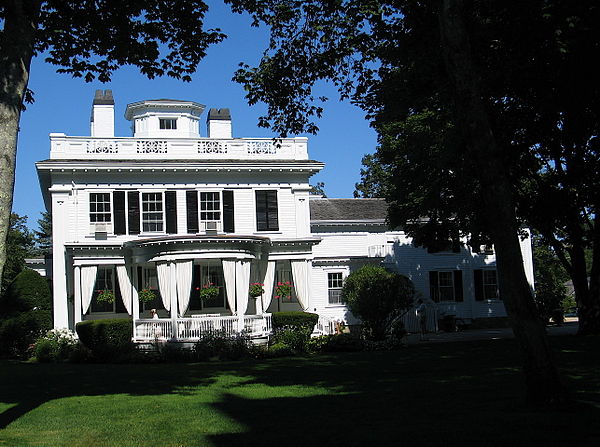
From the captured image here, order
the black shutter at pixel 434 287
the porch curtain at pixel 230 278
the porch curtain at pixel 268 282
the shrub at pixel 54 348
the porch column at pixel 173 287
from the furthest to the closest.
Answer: the black shutter at pixel 434 287
the porch curtain at pixel 268 282
the porch curtain at pixel 230 278
the porch column at pixel 173 287
the shrub at pixel 54 348

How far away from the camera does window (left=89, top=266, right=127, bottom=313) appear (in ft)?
97.6

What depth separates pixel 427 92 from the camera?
60.2 feet

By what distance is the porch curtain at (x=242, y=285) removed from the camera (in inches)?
1070

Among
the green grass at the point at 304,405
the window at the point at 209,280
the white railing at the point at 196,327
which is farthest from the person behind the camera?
the window at the point at 209,280

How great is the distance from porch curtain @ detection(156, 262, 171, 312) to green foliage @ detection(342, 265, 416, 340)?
7.53 metres

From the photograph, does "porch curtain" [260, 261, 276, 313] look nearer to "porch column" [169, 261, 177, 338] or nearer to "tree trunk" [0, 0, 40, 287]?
"porch column" [169, 261, 177, 338]

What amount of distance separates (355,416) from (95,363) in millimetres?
15429

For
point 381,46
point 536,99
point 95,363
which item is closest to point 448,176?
point 536,99

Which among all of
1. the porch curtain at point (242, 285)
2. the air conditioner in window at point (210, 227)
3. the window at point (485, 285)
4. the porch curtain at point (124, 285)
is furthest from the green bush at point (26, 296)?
the window at point (485, 285)

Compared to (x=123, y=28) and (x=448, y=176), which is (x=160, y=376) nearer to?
(x=123, y=28)

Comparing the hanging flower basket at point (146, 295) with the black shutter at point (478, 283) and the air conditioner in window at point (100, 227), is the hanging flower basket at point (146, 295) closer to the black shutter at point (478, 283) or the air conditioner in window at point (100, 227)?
the air conditioner in window at point (100, 227)

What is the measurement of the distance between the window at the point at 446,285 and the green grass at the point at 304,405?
17078 mm

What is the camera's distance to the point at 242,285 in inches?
1085

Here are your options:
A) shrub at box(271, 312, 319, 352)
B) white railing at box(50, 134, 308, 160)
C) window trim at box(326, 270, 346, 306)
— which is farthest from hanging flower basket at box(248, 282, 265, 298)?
window trim at box(326, 270, 346, 306)
